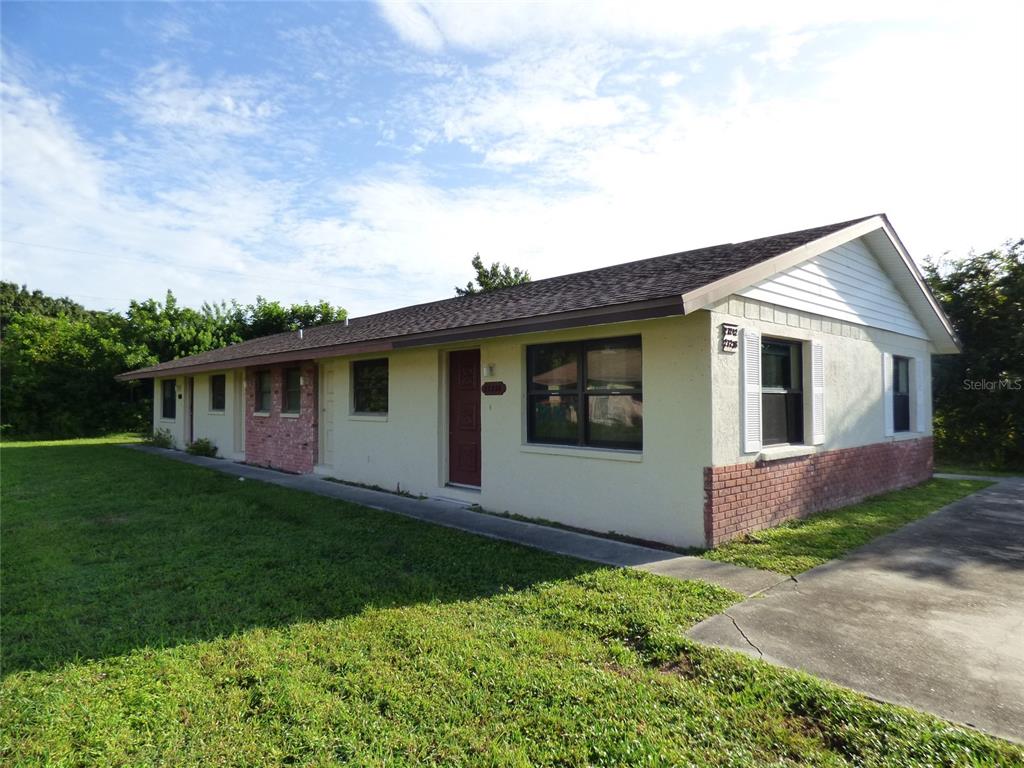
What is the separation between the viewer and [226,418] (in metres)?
15.2

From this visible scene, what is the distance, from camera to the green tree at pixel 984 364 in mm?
13656

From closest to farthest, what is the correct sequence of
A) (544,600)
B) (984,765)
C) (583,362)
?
(984,765) < (544,600) < (583,362)

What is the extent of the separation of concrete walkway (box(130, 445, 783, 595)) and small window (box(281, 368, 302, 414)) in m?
2.41

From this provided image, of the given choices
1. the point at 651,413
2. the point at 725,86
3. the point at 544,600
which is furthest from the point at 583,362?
the point at 725,86

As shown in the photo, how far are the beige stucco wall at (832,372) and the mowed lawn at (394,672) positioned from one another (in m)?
2.10

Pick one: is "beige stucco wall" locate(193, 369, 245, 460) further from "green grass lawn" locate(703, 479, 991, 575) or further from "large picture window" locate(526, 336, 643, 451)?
"green grass lawn" locate(703, 479, 991, 575)

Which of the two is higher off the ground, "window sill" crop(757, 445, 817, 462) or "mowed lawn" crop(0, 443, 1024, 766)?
"window sill" crop(757, 445, 817, 462)

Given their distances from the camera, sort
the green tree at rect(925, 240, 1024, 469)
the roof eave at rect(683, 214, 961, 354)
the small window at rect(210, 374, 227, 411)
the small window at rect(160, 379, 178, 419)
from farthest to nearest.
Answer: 1. the small window at rect(160, 379, 178, 419)
2. the small window at rect(210, 374, 227, 411)
3. the green tree at rect(925, 240, 1024, 469)
4. the roof eave at rect(683, 214, 961, 354)

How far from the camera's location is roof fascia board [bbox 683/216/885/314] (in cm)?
537

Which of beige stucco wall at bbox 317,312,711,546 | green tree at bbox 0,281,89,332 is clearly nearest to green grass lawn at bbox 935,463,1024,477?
beige stucco wall at bbox 317,312,711,546

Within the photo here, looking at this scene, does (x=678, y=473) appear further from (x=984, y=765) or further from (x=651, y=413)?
(x=984, y=765)

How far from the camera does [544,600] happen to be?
4.39m

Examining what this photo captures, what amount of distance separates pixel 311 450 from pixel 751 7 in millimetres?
10537

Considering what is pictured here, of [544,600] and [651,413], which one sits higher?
[651,413]
